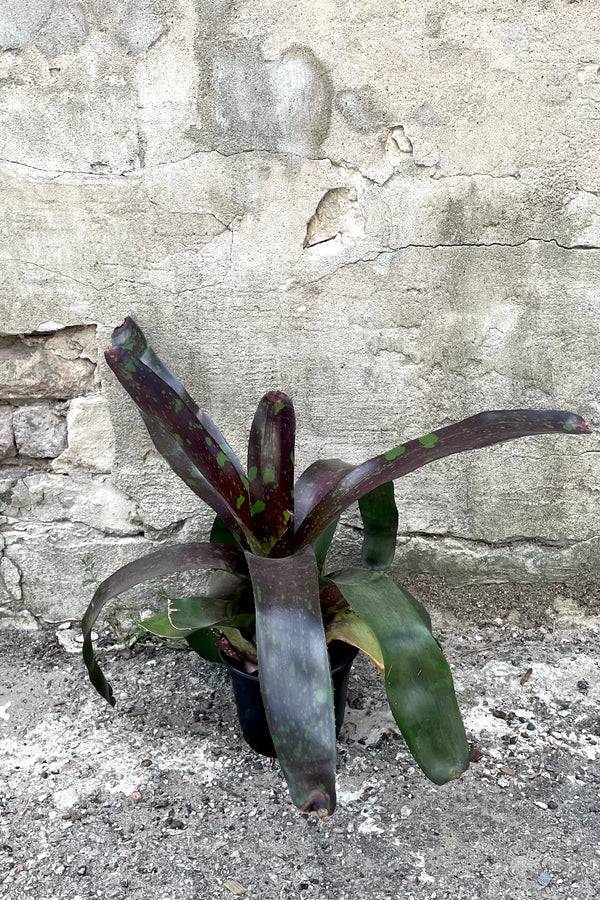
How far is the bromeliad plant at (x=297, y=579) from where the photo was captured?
3.61 feet

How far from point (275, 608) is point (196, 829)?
50cm

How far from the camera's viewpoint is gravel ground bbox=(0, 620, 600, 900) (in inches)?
48.7

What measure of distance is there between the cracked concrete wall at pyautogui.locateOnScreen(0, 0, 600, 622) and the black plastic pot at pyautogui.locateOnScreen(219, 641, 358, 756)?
1.19ft

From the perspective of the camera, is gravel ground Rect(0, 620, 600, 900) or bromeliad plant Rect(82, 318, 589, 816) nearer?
bromeliad plant Rect(82, 318, 589, 816)

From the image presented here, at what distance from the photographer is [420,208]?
157 cm

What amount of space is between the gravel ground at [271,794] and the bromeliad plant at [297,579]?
204 mm

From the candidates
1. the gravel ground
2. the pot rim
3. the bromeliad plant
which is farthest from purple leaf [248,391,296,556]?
the gravel ground

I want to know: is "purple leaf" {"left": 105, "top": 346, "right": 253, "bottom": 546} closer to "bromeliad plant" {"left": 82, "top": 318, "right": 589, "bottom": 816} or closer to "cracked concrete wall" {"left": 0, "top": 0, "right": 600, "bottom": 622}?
"bromeliad plant" {"left": 82, "top": 318, "right": 589, "bottom": 816}

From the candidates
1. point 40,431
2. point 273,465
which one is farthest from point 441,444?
point 40,431

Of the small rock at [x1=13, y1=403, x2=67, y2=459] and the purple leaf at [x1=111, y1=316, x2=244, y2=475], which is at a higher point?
the purple leaf at [x1=111, y1=316, x2=244, y2=475]

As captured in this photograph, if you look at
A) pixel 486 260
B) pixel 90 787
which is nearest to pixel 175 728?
pixel 90 787

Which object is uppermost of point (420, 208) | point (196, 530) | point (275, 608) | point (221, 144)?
point (221, 144)

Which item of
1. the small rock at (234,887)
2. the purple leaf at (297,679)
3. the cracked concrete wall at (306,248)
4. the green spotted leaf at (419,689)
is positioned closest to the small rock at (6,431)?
the cracked concrete wall at (306,248)

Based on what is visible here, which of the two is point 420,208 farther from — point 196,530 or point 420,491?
point 196,530
